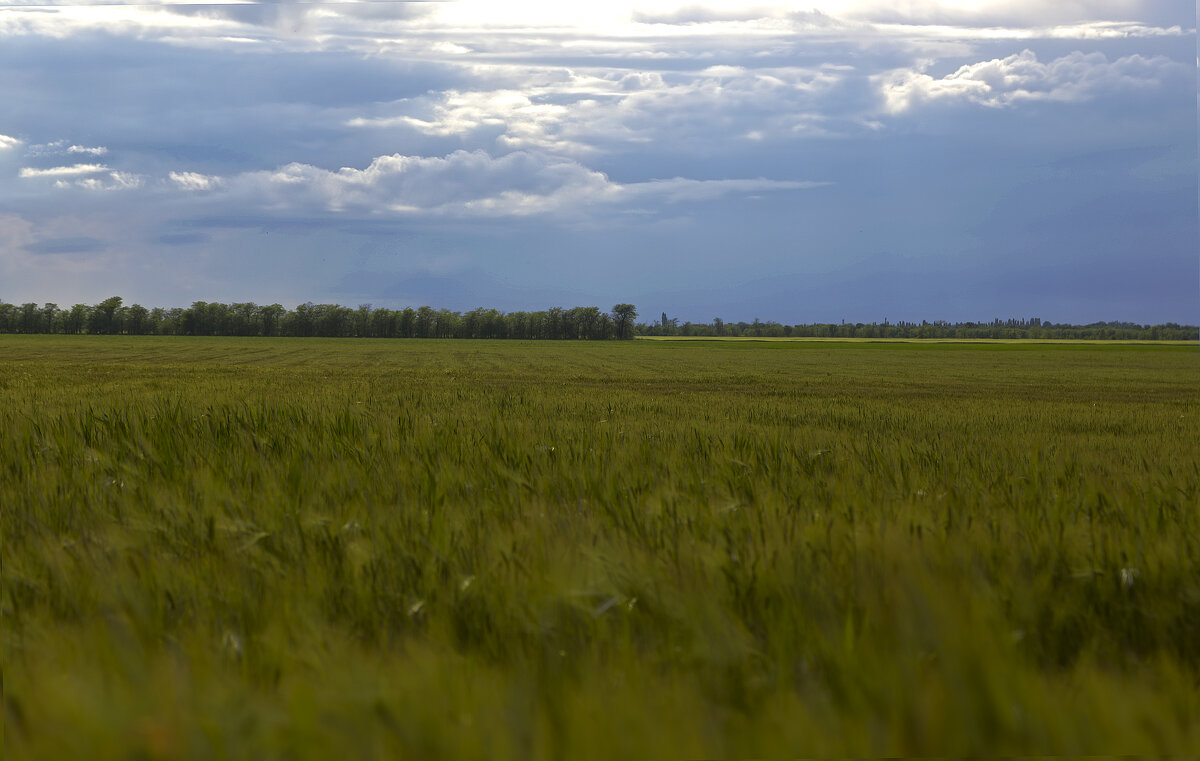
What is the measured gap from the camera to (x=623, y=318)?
17100cm

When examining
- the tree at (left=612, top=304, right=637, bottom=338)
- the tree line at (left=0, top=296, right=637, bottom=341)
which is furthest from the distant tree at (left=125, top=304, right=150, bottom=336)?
the tree at (left=612, top=304, right=637, bottom=338)

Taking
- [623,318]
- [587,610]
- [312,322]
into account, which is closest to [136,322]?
[312,322]

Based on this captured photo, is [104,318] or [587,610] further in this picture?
[104,318]

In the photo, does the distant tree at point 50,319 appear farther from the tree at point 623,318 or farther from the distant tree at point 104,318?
the tree at point 623,318

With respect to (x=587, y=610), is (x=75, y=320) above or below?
above

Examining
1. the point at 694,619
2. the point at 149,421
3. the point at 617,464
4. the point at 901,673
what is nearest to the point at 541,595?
the point at 694,619

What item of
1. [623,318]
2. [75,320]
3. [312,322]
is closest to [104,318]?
Answer: [75,320]


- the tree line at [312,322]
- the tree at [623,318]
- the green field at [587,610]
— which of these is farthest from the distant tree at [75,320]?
the green field at [587,610]

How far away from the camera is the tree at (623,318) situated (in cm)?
17100

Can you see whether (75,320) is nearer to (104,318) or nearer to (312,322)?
(104,318)

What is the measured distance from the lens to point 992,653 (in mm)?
1520

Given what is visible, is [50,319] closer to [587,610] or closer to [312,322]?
[312,322]

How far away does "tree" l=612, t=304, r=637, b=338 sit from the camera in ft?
561

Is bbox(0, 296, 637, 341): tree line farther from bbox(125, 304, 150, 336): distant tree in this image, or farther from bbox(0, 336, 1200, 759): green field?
bbox(0, 336, 1200, 759): green field
